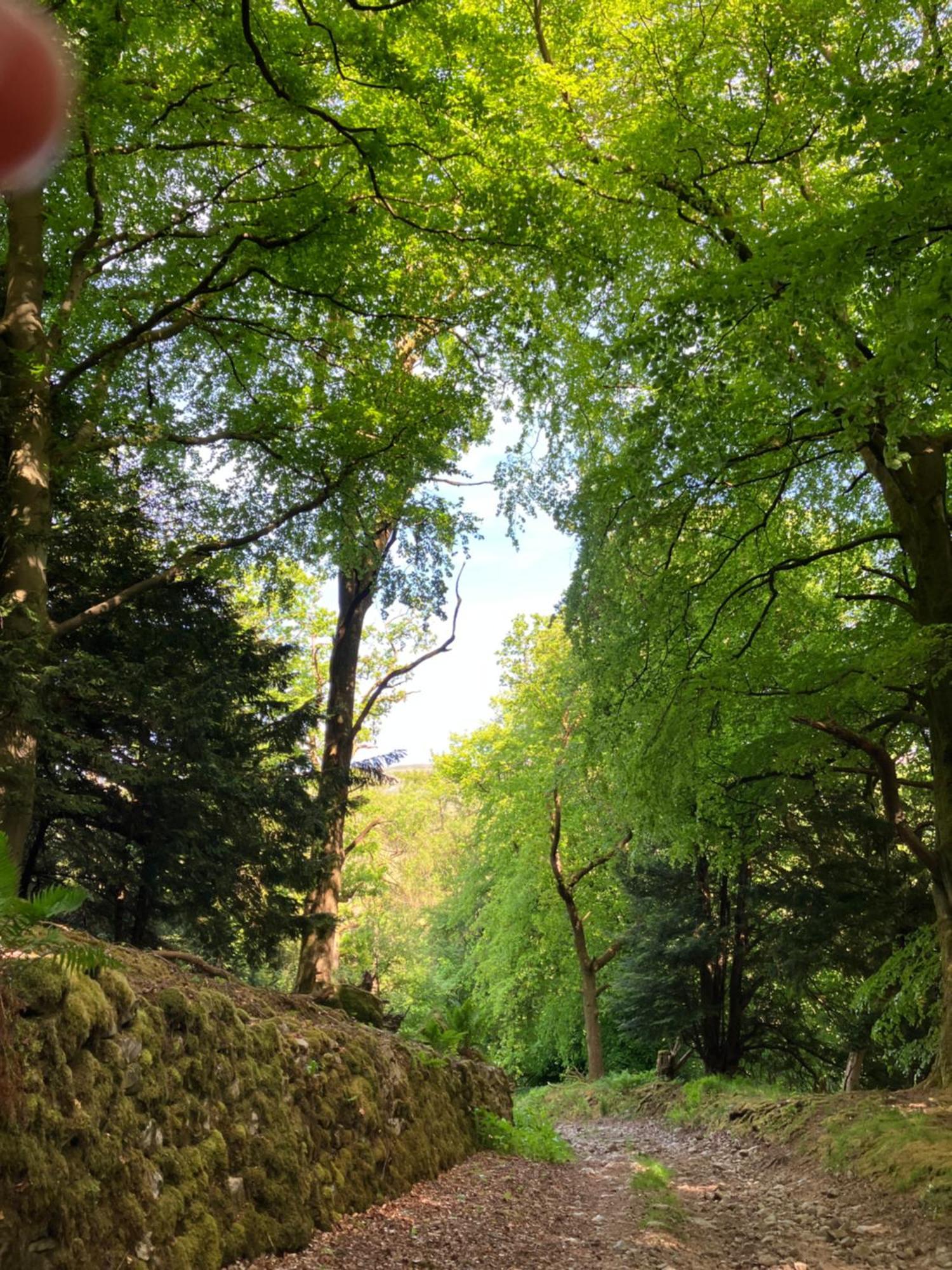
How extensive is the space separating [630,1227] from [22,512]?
7.27 meters

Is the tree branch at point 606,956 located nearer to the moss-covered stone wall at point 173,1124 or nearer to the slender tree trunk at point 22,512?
the moss-covered stone wall at point 173,1124

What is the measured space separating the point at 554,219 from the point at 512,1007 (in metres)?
21.2

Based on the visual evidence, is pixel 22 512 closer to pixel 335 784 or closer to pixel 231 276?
pixel 231 276

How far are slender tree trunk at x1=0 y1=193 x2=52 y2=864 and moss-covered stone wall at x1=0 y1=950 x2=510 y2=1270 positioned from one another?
6.64ft

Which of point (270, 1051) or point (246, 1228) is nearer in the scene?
point (246, 1228)

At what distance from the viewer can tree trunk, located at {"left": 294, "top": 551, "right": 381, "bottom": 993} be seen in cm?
990

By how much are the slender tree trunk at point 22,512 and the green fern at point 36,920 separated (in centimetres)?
287

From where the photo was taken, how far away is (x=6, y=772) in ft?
19.2

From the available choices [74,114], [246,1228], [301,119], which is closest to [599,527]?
[301,119]

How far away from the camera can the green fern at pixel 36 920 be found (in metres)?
2.92

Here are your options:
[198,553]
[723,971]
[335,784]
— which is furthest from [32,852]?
[723,971]

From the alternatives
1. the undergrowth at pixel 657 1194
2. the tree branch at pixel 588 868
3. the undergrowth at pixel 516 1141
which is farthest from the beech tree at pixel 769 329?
the tree branch at pixel 588 868

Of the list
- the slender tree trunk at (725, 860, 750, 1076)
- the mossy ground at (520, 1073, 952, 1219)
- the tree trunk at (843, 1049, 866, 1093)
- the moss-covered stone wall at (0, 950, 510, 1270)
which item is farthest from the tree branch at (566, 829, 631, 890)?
the moss-covered stone wall at (0, 950, 510, 1270)

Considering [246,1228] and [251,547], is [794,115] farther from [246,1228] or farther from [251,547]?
[246,1228]
